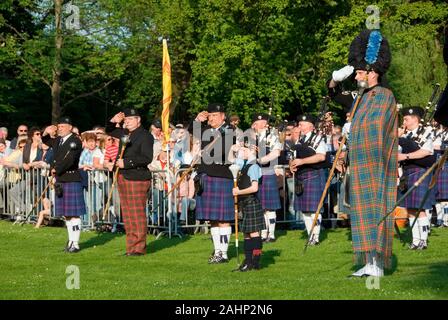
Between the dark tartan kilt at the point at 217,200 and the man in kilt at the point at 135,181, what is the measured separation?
121cm

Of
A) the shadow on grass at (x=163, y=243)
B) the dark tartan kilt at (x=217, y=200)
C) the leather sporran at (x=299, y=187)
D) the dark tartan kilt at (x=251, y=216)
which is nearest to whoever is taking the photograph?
the dark tartan kilt at (x=251, y=216)

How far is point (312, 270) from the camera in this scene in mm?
10953

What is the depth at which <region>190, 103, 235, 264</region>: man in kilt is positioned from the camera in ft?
40.0

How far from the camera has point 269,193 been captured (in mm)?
15547

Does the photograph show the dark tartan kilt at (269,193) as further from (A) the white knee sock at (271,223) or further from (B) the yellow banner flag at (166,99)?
(B) the yellow banner flag at (166,99)

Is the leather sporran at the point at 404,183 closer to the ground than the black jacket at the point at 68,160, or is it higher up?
closer to the ground

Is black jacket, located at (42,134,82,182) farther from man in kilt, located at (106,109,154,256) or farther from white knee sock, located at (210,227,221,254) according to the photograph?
white knee sock, located at (210,227,221,254)

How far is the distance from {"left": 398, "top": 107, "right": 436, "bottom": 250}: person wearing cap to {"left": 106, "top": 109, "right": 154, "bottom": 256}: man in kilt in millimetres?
3210

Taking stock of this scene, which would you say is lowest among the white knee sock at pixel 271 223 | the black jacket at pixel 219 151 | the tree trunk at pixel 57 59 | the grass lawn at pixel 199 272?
the grass lawn at pixel 199 272

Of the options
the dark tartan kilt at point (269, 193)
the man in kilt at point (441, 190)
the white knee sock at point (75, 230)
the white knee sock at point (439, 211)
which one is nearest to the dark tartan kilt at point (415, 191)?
the dark tartan kilt at point (269, 193)

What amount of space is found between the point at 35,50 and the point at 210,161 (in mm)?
16720

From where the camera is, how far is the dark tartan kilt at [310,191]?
47.6 ft

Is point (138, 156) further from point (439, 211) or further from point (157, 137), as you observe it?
point (439, 211)

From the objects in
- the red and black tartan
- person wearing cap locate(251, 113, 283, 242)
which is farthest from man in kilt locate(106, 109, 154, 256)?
person wearing cap locate(251, 113, 283, 242)
